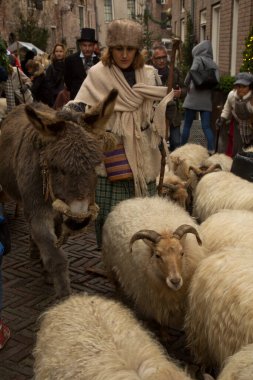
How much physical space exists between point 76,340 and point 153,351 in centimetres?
47

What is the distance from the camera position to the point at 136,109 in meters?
4.43

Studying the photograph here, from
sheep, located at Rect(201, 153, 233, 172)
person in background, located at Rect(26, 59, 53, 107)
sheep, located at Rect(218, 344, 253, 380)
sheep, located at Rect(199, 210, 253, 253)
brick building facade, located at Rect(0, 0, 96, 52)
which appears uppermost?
brick building facade, located at Rect(0, 0, 96, 52)

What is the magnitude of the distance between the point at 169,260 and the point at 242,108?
176 inches

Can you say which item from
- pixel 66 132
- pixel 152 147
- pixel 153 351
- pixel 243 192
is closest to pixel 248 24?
pixel 243 192

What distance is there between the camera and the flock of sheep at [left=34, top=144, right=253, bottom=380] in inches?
102

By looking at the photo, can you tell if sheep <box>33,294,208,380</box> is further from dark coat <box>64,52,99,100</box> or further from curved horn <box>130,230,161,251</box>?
dark coat <box>64,52,99,100</box>

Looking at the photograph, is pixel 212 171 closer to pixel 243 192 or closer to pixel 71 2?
pixel 243 192

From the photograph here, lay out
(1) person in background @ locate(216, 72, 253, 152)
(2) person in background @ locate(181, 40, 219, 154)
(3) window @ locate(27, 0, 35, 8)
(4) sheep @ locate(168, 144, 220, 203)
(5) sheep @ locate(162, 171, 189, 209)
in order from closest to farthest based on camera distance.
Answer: (5) sheep @ locate(162, 171, 189, 209), (4) sheep @ locate(168, 144, 220, 203), (1) person in background @ locate(216, 72, 253, 152), (2) person in background @ locate(181, 40, 219, 154), (3) window @ locate(27, 0, 35, 8)

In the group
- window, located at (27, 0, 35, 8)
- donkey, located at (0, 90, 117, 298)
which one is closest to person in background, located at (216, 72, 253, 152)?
donkey, located at (0, 90, 117, 298)

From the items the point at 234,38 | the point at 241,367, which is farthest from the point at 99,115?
the point at 234,38

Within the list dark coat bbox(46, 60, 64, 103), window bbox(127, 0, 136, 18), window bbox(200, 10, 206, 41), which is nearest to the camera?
dark coat bbox(46, 60, 64, 103)

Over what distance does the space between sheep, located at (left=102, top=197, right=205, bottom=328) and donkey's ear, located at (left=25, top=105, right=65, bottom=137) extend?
1099mm

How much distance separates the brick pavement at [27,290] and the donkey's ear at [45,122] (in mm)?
1876

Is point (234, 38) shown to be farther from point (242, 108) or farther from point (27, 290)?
point (27, 290)
